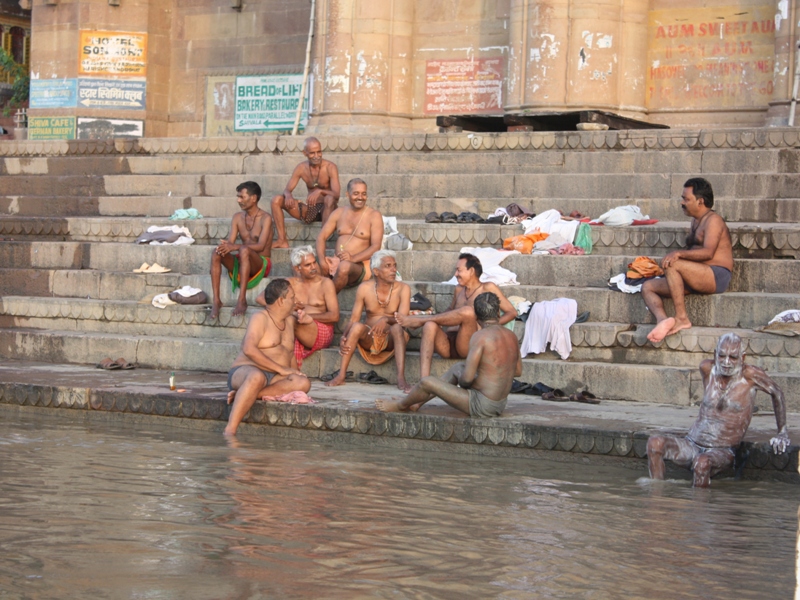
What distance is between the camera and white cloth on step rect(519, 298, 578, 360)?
917cm

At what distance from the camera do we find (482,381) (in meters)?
7.96

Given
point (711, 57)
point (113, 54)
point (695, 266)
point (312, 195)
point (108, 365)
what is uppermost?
point (113, 54)

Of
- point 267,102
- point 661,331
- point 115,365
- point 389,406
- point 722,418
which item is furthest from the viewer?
point 267,102

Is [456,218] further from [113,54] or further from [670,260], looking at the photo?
[113,54]

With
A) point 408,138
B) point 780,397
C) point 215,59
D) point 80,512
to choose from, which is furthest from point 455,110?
point 80,512

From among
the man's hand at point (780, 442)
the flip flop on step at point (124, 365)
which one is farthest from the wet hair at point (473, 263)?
the flip flop on step at point (124, 365)

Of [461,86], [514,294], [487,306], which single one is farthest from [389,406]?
[461,86]

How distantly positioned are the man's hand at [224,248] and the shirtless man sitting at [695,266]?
363 centimetres

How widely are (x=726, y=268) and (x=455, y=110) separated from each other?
656 centimetres

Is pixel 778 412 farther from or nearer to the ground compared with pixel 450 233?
nearer to the ground

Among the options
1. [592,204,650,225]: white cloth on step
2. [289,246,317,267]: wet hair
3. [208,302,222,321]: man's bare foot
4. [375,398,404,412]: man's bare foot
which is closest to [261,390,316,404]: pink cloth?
[375,398,404,412]: man's bare foot

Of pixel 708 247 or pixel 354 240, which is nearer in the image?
pixel 708 247

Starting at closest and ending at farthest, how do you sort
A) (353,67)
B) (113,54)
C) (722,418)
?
(722,418), (353,67), (113,54)

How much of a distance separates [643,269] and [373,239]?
2345 mm
